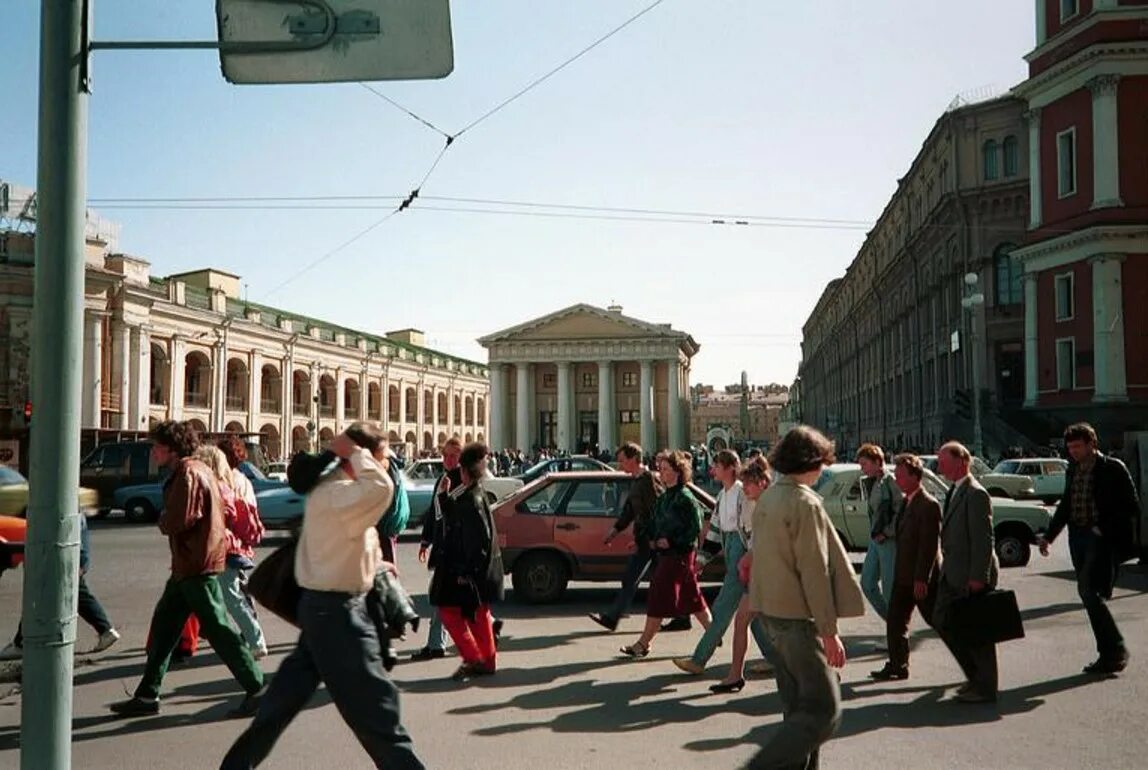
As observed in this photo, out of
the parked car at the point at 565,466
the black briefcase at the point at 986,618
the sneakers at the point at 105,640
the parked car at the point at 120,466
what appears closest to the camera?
the black briefcase at the point at 986,618

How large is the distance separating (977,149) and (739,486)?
41189 millimetres

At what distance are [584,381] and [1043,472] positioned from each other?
206 ft

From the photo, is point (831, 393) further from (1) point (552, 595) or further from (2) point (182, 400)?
(1) point (552, 595)

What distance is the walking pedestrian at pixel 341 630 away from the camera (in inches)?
173

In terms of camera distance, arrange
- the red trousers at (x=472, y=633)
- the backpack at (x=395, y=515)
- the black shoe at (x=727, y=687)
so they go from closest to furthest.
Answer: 1. the black shoe at (x=727, y=687)
2. the red trousers at (x=472, y=633)
3. the backpack at (x=395, y=515)

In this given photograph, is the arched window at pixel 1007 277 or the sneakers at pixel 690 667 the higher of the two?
the arched window at pixel 1007 277

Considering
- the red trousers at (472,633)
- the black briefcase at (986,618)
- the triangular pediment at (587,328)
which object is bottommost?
the red trousers at (472,633)

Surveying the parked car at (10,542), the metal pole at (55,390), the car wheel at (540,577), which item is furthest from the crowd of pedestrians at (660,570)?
the parked car at (10,542)

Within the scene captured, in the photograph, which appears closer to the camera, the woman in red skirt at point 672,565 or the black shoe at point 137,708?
the black shoe at point 137,708

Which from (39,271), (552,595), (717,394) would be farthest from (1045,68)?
(717,394)

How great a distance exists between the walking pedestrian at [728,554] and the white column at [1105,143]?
30721 mm

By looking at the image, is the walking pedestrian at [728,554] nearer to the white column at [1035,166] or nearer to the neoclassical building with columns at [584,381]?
the white column at [1035,166]

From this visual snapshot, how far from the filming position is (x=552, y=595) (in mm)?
11773

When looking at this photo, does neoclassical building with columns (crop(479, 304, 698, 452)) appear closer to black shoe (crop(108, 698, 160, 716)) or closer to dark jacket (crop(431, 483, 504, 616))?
dark jacket (crop(431, 483, 504, 616))
